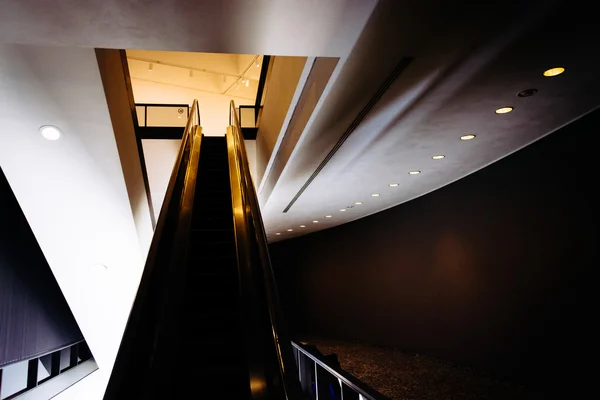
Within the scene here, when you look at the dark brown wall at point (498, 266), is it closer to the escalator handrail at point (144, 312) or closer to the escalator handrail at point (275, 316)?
the escalator handrail at point (275, 316)

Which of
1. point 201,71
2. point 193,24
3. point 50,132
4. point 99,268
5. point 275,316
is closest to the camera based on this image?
point 275,316

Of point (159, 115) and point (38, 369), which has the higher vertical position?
point (159, 115)

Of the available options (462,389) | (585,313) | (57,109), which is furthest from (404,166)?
(57,109)

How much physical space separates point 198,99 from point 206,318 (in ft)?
37.5

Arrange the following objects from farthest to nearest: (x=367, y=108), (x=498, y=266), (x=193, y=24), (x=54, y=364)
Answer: (x=498, y=266)
(x=54, y=364)
(x=367, y=108)
(x=193, y=24)

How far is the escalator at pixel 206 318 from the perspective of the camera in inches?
74.9

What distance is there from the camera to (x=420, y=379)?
6.37 m

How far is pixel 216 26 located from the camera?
8.96 ft

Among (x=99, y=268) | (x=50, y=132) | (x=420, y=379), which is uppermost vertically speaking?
(x=50, y=132)

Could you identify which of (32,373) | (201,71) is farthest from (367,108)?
(201,71)

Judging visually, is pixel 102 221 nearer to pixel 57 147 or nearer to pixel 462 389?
pixel 57 147

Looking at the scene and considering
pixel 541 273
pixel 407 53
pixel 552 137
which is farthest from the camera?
pixel 541 273

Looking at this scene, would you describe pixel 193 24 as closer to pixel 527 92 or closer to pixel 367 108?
pixel 367 108

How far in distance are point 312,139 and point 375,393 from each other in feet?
11.0
